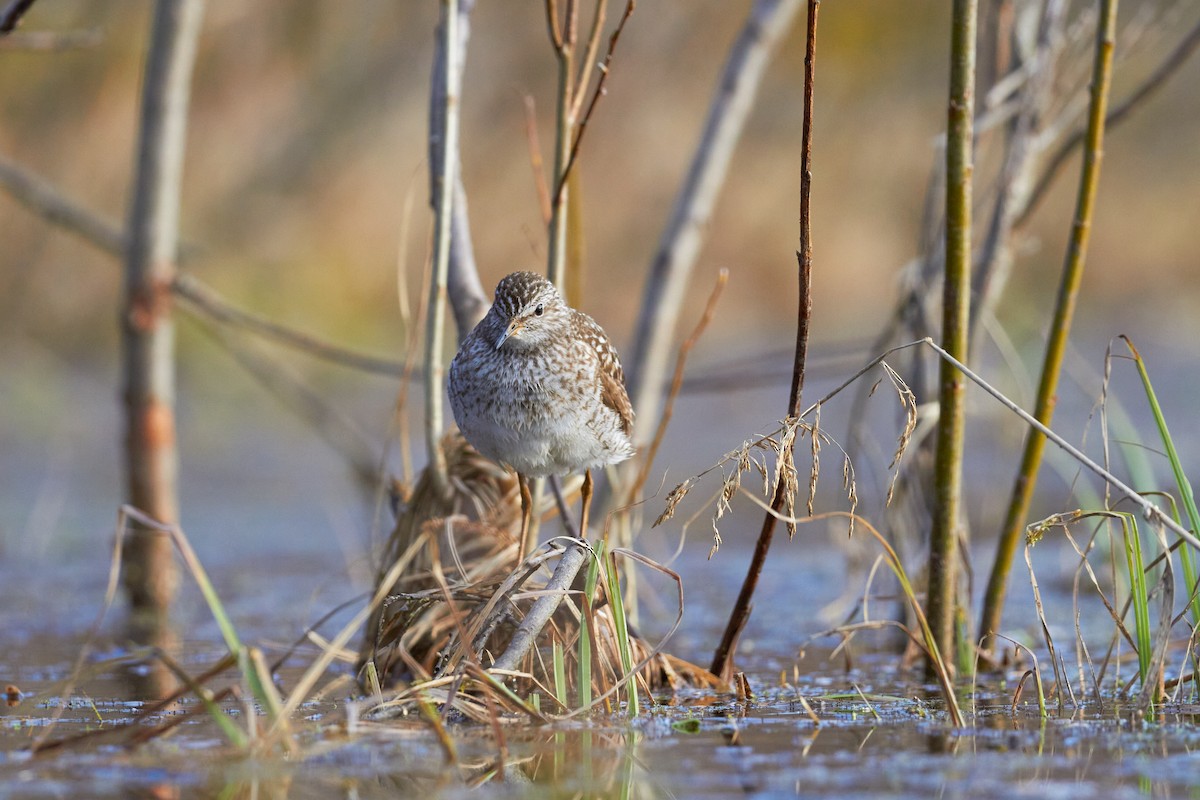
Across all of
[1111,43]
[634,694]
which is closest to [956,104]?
[1111,43]

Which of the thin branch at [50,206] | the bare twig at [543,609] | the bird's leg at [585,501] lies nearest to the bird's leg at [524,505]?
the bird's leg at [585,501]

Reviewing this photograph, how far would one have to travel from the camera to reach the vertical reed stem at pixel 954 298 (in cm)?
392

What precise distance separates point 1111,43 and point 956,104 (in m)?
0.47

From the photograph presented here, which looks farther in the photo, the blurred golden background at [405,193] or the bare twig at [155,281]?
the blurred golden background at [405,193]

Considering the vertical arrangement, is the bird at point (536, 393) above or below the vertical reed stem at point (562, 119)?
below

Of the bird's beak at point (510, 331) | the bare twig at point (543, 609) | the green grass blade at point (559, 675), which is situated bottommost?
the green grass blade at point (559, 675)

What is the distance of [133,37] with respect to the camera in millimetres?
13008

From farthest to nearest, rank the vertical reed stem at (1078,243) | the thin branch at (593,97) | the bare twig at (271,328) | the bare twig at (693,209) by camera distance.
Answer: the bare twig at (271,328) < the bare twig at (693,209) < the vertical reed stem at (1078,243) < the thin branch at (593,97)

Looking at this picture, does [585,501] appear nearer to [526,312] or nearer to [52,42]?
[526,312]

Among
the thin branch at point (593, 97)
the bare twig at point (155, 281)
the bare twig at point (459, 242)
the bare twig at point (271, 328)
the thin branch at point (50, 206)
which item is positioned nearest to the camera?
the thin branch at point (593, 97)

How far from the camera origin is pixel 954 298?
13.0ft

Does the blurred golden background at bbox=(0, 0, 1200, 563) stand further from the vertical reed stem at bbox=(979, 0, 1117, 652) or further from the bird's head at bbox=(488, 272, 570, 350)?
the vertical reed stem at bbox=(979, 0, 1117, 652)

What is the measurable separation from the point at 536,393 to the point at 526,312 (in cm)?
27

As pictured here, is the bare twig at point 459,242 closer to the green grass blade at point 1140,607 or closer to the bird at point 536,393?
the bird at point 536,393
